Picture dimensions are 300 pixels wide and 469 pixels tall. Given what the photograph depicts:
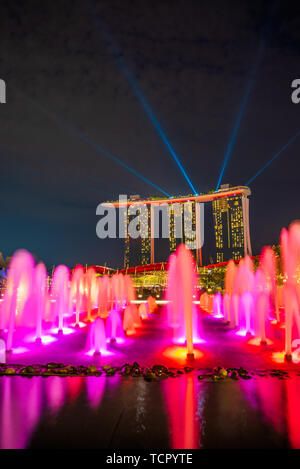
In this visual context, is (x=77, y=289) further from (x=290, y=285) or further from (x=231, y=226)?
(x=231, y=226)

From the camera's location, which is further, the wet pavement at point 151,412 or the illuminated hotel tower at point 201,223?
the illuminated hotel tower at point 201,223

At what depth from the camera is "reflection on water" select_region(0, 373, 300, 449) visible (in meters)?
4.34

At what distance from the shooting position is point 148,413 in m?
5.20

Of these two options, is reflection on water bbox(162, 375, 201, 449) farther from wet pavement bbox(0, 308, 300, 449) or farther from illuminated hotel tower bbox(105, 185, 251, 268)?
illuminated hotel tower bbox(105, 185, 251, 268)

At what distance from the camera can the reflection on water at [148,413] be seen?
14.3ft

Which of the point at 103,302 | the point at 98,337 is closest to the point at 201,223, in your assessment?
the point at 103,302

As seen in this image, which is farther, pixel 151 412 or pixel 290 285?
pixel 290 285

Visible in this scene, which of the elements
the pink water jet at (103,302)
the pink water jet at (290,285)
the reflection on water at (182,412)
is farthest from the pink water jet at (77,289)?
the pink water jet at (290,285)

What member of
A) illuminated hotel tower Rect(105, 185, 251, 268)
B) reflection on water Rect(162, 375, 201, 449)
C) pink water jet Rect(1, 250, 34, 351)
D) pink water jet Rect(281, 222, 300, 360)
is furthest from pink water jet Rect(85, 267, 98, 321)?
illuminated hotel tower Rect(105, 185, 251, 268)

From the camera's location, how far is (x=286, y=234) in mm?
17891

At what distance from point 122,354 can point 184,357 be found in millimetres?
2129

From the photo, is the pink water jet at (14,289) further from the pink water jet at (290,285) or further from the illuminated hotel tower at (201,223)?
the illuminated hotel tower at (201,223)
